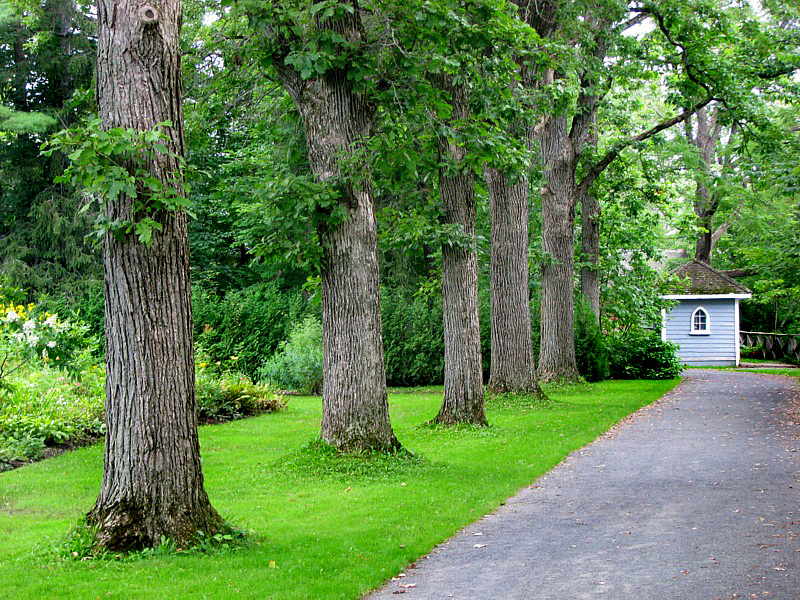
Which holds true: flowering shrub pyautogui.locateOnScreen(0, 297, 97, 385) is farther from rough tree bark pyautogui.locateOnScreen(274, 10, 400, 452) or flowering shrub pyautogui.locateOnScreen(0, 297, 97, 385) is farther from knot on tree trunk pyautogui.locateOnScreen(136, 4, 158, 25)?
knot on tree trunk pyautogui.locateOnScreen(136, 4, 158, 25)

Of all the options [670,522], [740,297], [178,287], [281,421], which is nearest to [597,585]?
[670,522]

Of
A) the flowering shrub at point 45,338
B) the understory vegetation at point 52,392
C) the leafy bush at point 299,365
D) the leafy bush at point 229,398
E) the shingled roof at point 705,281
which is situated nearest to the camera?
the flowering shrub at point 45,338

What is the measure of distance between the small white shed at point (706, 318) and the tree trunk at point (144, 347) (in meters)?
33.6

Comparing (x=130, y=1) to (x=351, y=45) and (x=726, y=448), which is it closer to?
(x=351, y=45)

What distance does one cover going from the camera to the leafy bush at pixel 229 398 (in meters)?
17.0

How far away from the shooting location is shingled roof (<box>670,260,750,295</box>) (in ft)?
124

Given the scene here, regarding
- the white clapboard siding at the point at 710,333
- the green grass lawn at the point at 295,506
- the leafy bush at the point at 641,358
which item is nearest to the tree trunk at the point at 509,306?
the green grass lawn at the point at 295,506

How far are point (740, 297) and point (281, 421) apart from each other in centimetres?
2750

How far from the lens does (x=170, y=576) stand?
591 cm

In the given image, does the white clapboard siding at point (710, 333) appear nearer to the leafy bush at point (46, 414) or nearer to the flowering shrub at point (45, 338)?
the leafy bush at point (46, 414)

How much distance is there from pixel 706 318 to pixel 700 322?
35cm

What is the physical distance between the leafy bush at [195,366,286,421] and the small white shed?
941 inches

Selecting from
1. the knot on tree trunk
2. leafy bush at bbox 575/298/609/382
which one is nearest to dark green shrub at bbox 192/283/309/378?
leafy bush at bbox 575/298/609/382

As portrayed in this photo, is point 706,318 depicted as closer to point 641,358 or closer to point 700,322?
point 700,322
